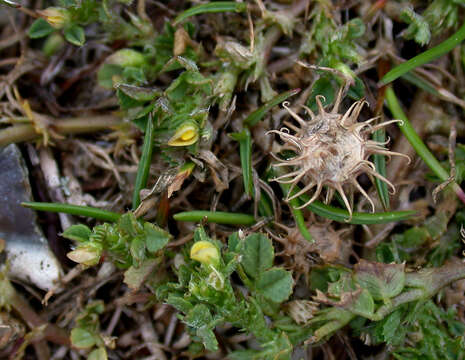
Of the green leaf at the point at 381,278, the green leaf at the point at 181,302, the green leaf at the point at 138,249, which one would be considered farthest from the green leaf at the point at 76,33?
the green leaf at the point at 381,278

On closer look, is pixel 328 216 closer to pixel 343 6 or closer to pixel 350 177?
pixel 350 177

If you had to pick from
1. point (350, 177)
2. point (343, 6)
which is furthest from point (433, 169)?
point (343, 6)

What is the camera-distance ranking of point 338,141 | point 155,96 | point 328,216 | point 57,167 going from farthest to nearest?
point 57,167
point 155,96
point 328,216
point 338,141

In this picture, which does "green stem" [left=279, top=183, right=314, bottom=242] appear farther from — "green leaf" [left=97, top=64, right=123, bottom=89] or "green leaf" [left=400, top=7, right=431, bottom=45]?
"green leaf" [left=97, top=64, right=123, bottom=89]

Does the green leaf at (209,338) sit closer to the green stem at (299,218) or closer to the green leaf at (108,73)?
the green stem at (299,218)

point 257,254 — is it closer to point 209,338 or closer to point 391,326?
point 209,338
